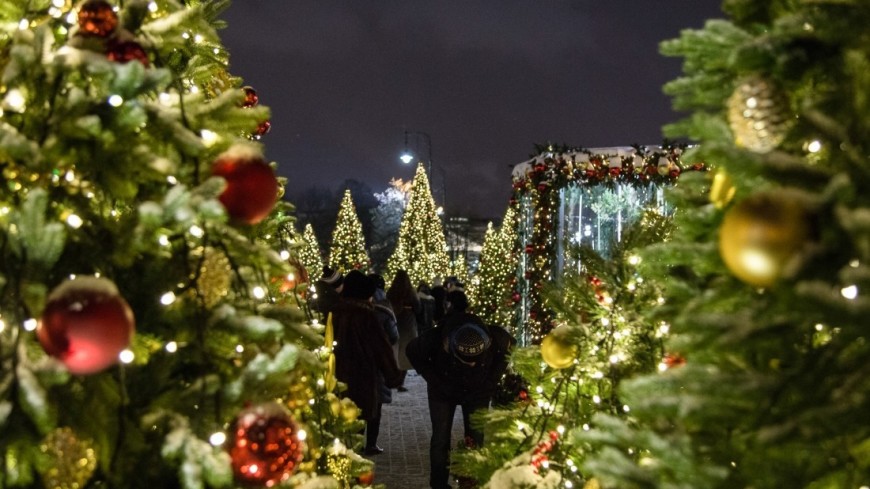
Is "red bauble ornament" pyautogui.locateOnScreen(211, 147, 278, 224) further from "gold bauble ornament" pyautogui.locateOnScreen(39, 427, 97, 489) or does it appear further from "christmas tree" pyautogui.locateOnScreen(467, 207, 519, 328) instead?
"christmas tree" pyautogui.locateOnScreen(467, 207, 519, 328)

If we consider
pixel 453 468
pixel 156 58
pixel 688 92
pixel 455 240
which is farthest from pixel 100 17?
pixel 455 240

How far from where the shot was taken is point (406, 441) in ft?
30.0

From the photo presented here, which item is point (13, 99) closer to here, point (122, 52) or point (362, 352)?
point (122, 52)

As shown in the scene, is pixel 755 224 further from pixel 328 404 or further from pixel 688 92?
pixel 328 404

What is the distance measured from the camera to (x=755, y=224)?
138cm

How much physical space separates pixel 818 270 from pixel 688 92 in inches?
25.8

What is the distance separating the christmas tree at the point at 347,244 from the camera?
2152cm

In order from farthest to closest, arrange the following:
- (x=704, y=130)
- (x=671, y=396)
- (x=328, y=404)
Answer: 1. (x=328, y=404)
2. (x=704, y=130)
3. (x=671, y=396)

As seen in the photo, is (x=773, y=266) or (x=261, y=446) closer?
(x=773, y=266)

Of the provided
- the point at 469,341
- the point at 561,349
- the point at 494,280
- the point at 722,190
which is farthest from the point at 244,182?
the point at 494,280

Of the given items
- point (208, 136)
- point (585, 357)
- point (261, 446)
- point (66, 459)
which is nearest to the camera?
point (66, 459)

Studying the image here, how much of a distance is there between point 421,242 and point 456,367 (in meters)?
15.7

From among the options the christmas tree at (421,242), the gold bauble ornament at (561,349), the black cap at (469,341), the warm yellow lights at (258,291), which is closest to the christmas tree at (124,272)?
the warm yellow lights at (258,291)

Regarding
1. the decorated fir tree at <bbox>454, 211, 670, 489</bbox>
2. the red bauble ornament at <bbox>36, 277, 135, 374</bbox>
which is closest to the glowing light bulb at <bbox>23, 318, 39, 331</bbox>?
the red bauble ornament at <bbox>36, 277, 135, 374</bbox>
